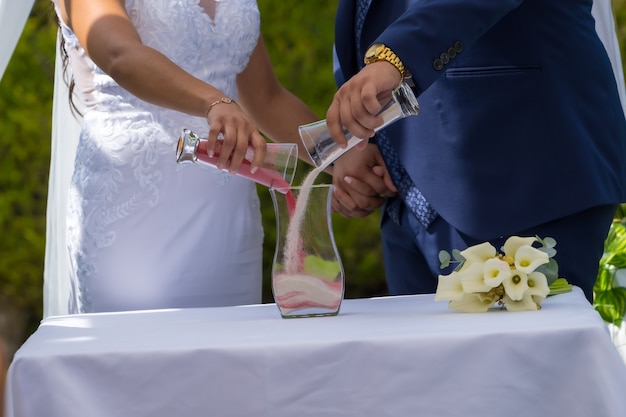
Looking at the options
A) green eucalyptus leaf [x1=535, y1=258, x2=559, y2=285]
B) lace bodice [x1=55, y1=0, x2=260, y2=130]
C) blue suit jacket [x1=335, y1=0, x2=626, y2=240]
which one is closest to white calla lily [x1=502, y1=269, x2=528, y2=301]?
green eucalyptus leaf [x1=535, y1=258, x2=559, y2=285]

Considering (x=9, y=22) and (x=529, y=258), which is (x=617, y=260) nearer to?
(x=529, y=258)

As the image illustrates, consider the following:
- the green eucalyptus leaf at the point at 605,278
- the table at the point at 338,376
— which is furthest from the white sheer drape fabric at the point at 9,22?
the green eucalyptus leaf at the point at 605,278

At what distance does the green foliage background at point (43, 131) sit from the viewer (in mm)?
4695

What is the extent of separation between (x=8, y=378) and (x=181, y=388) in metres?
0.24

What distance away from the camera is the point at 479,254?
5.76 feet

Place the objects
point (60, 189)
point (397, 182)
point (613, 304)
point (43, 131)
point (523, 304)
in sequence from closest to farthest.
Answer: point (523, 304)
point (397, 182)
point (60, 189)
point (613, 304)
point (43, 131)

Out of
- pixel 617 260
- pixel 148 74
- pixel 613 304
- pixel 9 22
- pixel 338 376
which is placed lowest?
pixel 613 304

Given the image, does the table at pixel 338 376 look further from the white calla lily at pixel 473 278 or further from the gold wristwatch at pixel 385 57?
the gold wristwatch at pixel 385 57

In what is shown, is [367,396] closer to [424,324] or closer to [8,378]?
[424,324]

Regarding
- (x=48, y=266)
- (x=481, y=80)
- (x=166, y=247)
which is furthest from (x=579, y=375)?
(x=48, y=266)

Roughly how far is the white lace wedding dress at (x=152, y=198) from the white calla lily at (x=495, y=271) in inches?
38.5

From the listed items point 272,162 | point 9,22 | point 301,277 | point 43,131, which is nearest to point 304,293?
point 301,277

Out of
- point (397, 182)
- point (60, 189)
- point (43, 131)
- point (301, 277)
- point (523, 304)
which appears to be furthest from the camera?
point (43, 131)

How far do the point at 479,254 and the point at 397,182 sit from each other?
2.39 ft
